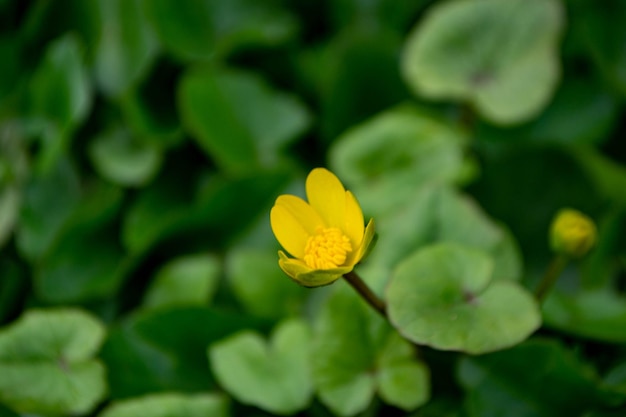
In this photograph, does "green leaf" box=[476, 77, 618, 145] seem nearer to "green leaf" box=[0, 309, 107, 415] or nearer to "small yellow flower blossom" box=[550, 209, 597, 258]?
"small yellow flower blossom" box=[550, 209, 597, 258]

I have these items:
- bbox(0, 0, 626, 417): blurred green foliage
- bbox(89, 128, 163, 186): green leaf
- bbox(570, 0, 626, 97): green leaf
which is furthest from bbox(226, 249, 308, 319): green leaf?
bbox(570, 0, 626, 97): green leaf

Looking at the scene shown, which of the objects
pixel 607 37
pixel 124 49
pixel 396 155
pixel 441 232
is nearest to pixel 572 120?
pixel 607 37

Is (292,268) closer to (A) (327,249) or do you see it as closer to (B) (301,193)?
(A) (327,249)

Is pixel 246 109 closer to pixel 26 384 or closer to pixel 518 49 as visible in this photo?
pixel 518 49

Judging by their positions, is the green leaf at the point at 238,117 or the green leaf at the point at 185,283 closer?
the green leaf at the point at 185,283

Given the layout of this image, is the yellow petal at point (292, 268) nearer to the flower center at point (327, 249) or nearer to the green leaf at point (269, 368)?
the flower center at point (327, 249)

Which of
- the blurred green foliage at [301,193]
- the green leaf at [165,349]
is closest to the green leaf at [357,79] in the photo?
the blurred green foliage at [301,193]

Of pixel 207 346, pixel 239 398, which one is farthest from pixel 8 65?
pixel 239 398
